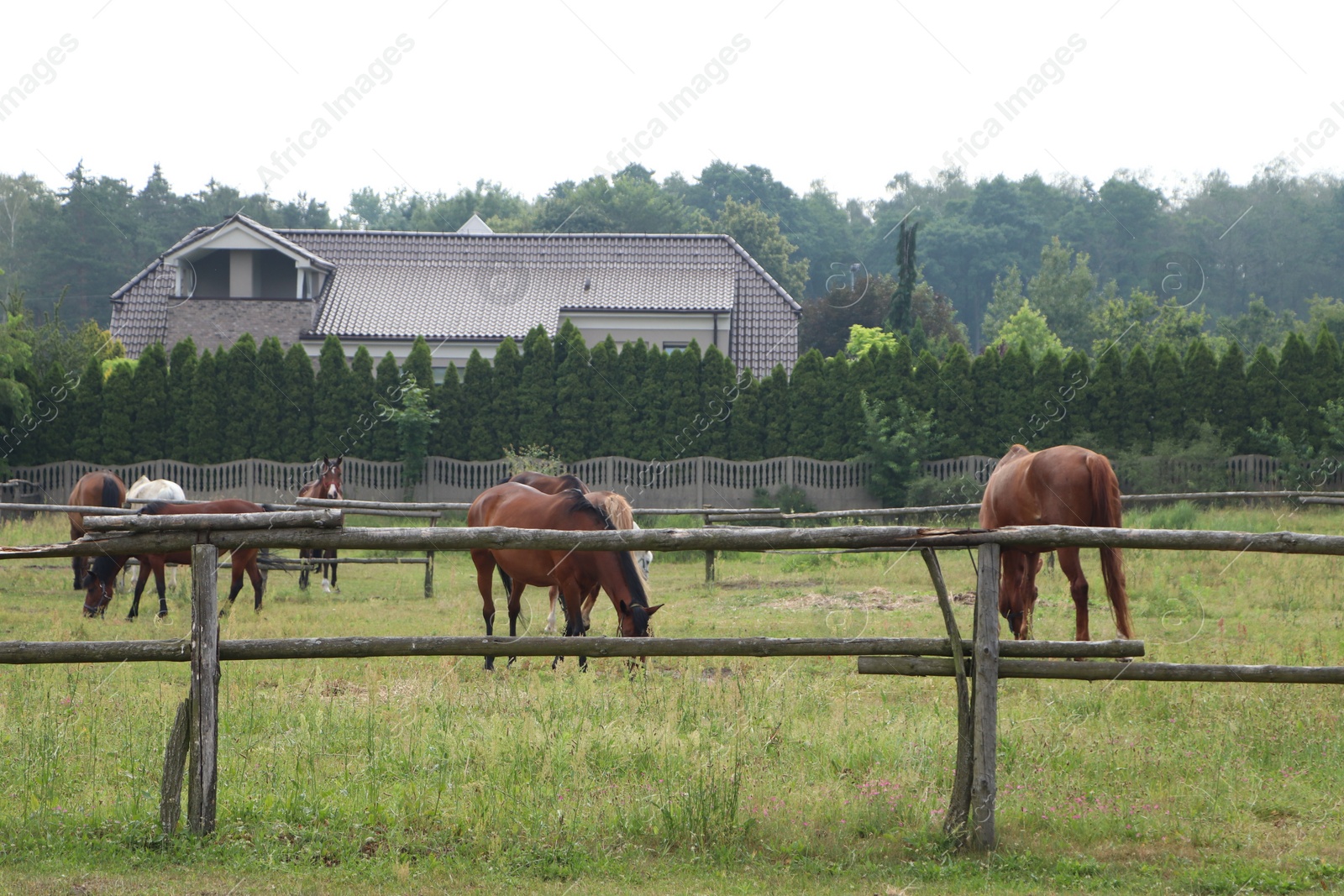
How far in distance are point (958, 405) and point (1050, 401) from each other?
1967 millimetres

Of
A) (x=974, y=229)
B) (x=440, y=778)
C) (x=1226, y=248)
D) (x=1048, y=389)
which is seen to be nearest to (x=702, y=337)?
(x=1048, y=389)

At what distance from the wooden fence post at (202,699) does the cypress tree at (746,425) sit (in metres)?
21.6

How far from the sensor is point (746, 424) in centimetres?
2655

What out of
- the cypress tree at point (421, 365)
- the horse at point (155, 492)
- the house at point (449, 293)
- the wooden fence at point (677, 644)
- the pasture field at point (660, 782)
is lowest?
the pasture field at point (660, 782)

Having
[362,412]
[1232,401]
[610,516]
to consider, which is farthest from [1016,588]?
[362,412]

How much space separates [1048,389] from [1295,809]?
2087 cm

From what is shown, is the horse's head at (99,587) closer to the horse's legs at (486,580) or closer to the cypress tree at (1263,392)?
the horse's legs at (486,580)

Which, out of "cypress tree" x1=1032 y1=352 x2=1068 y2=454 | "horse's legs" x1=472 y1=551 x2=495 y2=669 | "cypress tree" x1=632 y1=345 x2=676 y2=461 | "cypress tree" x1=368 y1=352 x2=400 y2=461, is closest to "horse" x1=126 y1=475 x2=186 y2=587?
"horse's legs" x1=472 y1=551 x2=495 y2=669

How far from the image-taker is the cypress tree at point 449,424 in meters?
27.0

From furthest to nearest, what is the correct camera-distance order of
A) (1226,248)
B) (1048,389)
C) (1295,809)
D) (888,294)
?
1. (1226,248)
2. (888,294)
3. (1048,389)
4. (1295,809)

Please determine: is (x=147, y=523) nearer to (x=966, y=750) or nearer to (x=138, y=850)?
(x=138, y=850)

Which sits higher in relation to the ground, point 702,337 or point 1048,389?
point 702,337

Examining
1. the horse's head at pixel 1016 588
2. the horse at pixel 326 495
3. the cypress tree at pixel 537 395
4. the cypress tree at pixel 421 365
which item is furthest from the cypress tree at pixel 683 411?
the horse's head at pixel 1016 588

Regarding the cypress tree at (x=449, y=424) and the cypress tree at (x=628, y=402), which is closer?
the cypress tree at (x=628, y=402)
